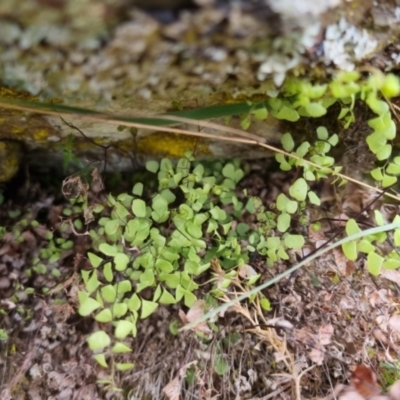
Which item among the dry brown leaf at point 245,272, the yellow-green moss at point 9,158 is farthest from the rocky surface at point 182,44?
the yellow-green moss at point 9,158

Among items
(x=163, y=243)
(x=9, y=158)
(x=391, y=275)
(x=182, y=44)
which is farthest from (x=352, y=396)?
(x=9, y=158)

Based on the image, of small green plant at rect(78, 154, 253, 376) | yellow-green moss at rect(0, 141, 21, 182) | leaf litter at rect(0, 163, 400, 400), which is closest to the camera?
small green plant at rect(78, 154, 253, 376)

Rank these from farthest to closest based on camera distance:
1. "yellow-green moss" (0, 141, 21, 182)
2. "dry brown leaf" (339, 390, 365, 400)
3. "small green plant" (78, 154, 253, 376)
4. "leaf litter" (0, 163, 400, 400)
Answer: "yellow-green moss" (0, 141, 21, 182) → "leaf litter" (0, 163, 400, 400) → "small green plant" (78, 154, 253, 376) → "dry brown leaf" (339, 390, 365, 400)

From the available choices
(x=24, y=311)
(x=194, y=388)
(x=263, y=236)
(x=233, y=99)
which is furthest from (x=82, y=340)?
(x=233, y=99)

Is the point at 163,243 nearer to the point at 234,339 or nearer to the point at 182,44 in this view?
the point at 234,339

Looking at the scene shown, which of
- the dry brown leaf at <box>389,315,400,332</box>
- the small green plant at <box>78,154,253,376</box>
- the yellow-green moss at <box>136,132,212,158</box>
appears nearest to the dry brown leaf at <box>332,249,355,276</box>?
the dry brown leaf at <box>389,315,400,332</box>

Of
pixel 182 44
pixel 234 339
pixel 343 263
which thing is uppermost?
pixel 182 44

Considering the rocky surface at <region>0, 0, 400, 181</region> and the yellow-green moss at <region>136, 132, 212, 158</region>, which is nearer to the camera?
the rocky surface at <region>0, 0, 400, 181</region>

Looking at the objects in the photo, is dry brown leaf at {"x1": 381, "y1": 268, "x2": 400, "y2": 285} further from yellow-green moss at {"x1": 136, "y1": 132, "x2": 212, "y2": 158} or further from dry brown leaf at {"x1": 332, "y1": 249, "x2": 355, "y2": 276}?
yellow-green moss at {"x1": 136, "y1": 132, "x2": 212, "y2": 158}

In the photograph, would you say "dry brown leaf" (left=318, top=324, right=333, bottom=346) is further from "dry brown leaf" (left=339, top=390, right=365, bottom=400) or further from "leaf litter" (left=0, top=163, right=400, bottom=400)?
"dry brown leaf" (left=339, top=390, right=365, bottom=400)

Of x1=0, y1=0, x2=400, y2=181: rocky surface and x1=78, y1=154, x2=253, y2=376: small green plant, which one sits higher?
x1=0, y1=0, x2=400, y2=181: rocky surface

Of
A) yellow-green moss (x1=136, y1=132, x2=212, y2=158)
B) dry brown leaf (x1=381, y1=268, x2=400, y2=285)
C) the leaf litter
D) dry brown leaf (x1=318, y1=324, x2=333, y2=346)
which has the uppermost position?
yellow-green moss (x1=136, y1=132, x2=212, y2=158)
